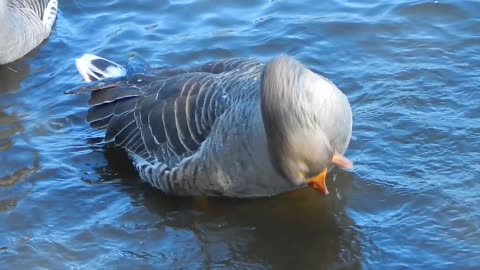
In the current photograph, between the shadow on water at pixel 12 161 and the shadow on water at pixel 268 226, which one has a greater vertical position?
the shadow on water at pixel 12 161

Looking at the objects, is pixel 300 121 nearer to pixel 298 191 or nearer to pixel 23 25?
pixel 298 191

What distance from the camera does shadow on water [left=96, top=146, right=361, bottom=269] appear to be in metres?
7.19

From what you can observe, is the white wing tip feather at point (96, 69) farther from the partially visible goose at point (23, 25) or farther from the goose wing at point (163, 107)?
the partially visible goose at point (23, 25)

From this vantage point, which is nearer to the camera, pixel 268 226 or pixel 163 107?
pixel 268 226

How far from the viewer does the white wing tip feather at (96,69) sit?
932 cm

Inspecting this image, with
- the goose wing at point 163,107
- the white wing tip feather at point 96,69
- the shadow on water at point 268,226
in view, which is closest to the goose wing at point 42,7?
the white wing tip feather at point 96,69

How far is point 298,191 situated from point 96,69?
2669 millimetres

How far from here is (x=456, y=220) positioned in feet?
23.7

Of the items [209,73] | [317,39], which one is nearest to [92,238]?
[209,73]

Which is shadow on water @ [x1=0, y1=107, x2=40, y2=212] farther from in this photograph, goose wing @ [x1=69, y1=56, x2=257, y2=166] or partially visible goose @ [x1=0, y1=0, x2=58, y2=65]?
→ partially visible goose @ [x1=0, y1=0, x2=58, y2=65]

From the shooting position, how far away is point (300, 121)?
21.4 feet

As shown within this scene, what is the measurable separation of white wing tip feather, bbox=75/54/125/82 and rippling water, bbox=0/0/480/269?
20.8 inches

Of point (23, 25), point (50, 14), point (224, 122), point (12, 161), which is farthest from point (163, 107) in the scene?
point (50, 14)

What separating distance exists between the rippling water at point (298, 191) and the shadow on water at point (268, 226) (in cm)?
1
